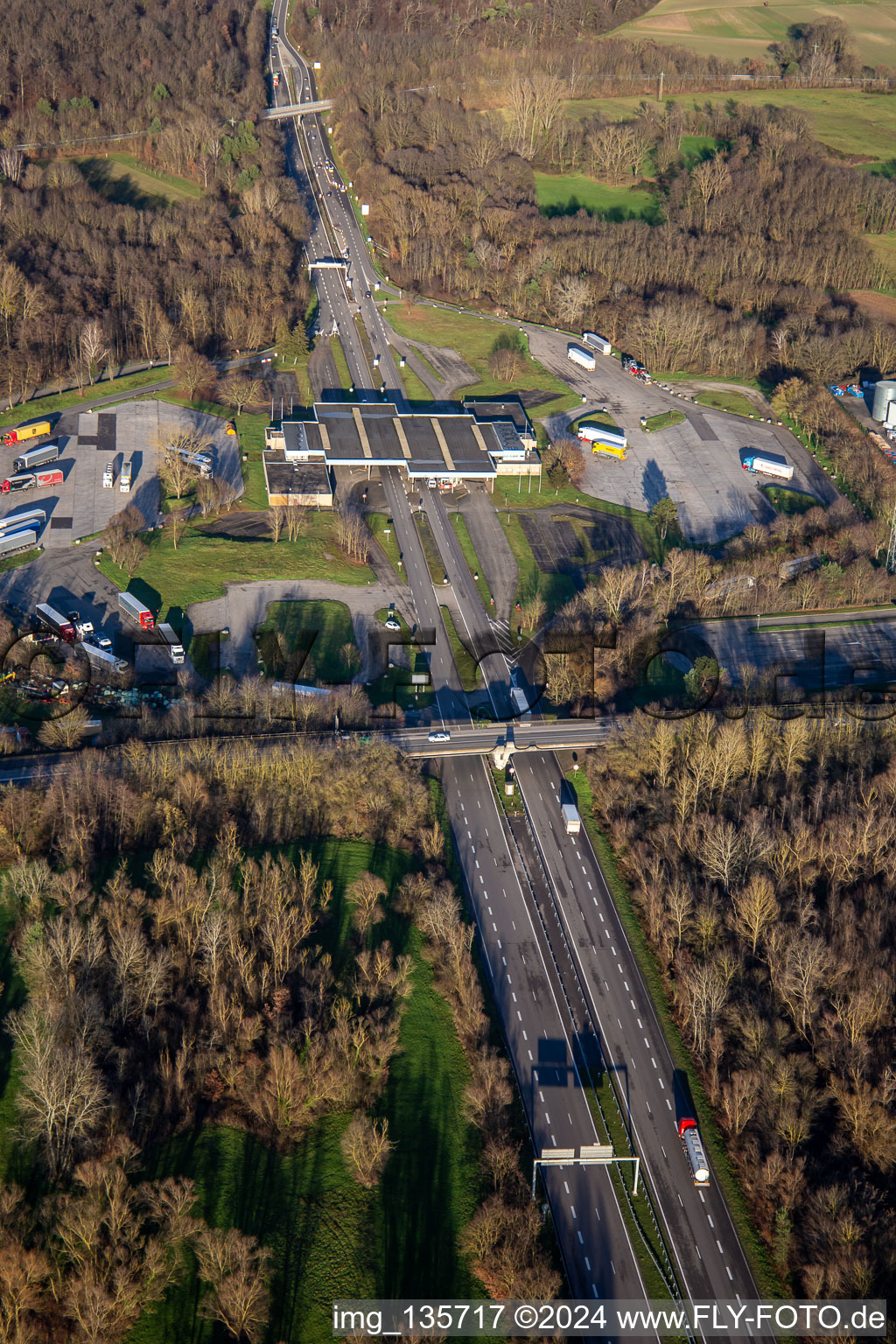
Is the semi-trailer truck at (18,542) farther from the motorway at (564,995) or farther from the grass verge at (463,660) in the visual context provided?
the grass verge at (463,660)

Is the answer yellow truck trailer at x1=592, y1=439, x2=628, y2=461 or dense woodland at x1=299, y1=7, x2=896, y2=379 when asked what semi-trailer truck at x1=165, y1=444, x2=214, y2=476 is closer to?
yellow truck trailer at x1=592, y1=439, x2=628, y2=461

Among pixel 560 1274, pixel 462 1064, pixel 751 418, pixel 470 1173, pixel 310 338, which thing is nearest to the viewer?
pixel 560 1274

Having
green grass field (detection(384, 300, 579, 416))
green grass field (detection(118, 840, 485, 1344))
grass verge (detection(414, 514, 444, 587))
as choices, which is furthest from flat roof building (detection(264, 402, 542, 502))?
green grass field (detection(118, 840, 485, 1344))

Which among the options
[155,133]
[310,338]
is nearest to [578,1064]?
[310,338]

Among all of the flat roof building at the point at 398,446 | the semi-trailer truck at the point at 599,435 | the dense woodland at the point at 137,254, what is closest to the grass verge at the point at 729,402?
the semi-trailer truck at the point at 599,435

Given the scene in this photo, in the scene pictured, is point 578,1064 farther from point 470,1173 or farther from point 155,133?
point 155,133
